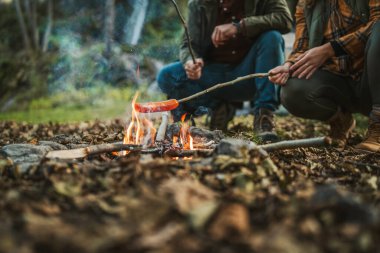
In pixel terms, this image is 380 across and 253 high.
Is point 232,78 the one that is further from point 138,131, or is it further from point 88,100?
point 88,100

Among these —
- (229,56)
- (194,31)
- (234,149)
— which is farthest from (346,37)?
(194,31)

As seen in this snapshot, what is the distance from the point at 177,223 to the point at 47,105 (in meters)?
10.7

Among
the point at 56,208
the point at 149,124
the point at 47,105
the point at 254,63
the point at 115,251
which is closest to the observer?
the point at 115,251

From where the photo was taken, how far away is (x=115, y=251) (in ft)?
3.85

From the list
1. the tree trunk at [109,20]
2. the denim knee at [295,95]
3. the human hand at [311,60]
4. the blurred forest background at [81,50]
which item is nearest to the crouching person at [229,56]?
the denim knee at [295,95]

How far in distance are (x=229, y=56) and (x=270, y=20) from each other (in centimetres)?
64

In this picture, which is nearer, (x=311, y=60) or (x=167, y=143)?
(x=167, y=143)

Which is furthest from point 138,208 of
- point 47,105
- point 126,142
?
point 47,105

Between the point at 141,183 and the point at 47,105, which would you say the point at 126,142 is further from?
A: the point at 47,105

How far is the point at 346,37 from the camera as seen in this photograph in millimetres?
3156

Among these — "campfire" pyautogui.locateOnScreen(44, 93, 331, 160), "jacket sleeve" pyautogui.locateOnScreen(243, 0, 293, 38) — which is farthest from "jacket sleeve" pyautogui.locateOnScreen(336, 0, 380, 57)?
"campfire" pyautogui.locateOnScreen(44, 93, 331, 160)

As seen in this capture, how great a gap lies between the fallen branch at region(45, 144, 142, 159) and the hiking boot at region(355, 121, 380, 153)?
193 centimetres

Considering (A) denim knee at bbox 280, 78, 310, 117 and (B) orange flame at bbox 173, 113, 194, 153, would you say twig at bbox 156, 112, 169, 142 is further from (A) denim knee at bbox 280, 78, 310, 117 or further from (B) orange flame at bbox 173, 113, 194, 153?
(A) denim knee at bbox 280, 78, 310, 117

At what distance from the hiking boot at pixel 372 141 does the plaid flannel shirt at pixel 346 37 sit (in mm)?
601
